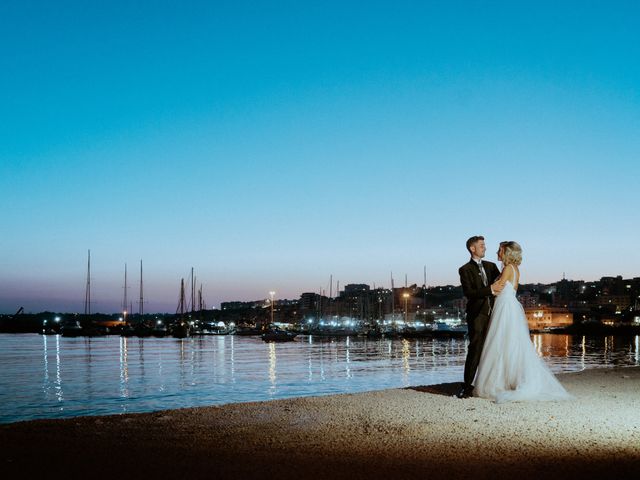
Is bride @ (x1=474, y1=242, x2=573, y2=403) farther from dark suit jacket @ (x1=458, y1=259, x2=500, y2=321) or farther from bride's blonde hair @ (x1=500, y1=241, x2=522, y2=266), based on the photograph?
dark suit jacket @ (x1=458, y1=259, x2=500, y2=321)

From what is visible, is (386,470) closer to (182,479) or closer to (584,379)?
(182,479)

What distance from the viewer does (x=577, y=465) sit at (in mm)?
5688

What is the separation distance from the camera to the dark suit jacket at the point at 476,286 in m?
10.3

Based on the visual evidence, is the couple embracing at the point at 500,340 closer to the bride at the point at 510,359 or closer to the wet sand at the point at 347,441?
the bride at the point at 510,359

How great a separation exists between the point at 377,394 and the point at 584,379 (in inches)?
216

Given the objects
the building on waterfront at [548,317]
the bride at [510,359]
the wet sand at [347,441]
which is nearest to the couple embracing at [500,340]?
the bride at [510,359]

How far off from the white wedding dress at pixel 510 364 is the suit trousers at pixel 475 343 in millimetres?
112

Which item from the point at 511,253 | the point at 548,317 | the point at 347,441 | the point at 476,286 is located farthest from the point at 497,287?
the point at 548,317

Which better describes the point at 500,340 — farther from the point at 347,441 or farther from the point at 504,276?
the point at 347,441

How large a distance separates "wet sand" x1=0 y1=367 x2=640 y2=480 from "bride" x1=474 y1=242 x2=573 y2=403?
1.53 feet

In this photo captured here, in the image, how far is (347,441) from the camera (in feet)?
22.6

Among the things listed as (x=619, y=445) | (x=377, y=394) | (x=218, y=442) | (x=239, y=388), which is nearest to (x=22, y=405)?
(x=239, y=388)

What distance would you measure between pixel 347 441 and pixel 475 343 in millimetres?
4265

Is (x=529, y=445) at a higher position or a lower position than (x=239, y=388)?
higher
